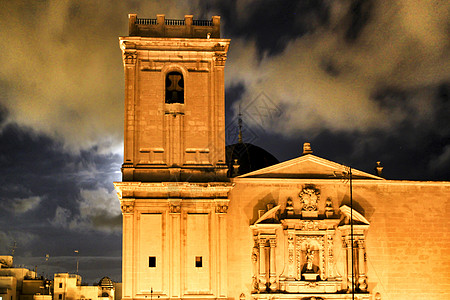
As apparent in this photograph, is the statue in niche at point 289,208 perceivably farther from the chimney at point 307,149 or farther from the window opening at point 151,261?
the window opening at point 151,261

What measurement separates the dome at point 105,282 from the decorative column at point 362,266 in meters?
38.9

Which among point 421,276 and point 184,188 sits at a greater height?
point 184,188

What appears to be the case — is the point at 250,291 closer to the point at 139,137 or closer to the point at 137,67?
the point at 139,137

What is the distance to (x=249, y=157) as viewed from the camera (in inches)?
1576

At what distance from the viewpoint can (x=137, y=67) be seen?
104ft

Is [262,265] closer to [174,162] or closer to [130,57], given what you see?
[174,162]

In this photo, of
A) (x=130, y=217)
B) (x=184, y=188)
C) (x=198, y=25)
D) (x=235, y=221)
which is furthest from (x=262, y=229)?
(x=198, y=25)

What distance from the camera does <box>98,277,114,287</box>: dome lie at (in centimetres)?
6481

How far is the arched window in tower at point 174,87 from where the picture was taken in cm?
3198

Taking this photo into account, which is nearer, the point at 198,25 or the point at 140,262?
the point at 140,262

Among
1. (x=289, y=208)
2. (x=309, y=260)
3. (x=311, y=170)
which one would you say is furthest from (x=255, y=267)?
(x=311, y=170)

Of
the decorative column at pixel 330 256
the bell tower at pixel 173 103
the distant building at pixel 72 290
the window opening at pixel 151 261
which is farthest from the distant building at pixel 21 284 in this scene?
the decorative column at pixel 330 256

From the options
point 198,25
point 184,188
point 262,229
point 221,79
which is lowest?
point 262,229

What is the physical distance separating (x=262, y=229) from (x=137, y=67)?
9.68 meters
